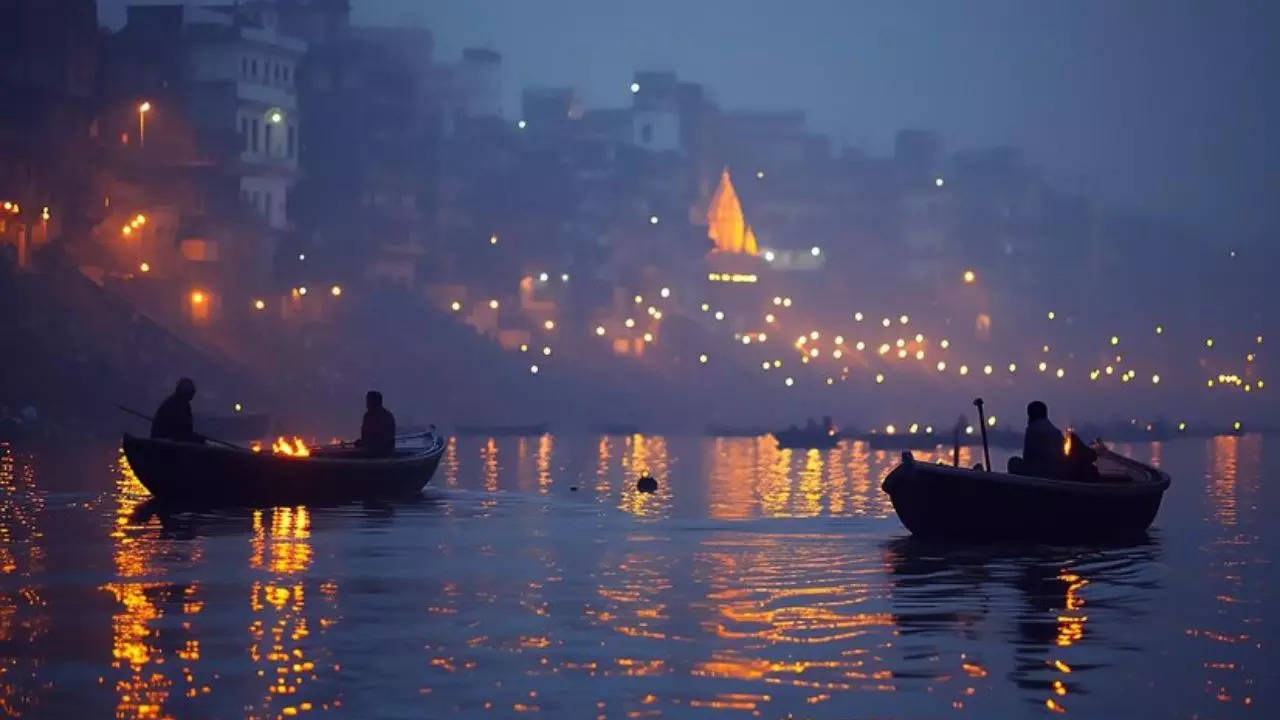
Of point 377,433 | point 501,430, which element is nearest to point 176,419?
point 377,433

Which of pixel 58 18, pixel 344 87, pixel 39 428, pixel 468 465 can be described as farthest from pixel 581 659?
pixel 344 87

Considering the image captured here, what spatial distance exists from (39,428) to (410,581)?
1791 inches

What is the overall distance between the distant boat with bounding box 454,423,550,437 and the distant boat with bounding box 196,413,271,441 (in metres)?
18.5

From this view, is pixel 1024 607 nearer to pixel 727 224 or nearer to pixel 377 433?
pixel 377 433

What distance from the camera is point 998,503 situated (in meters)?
27.5

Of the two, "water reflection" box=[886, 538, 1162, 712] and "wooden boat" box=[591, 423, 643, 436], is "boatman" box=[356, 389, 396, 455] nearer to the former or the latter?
"water reflection" box=[886, 538, 1162, 712]

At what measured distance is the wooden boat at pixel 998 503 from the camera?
27.5 metres

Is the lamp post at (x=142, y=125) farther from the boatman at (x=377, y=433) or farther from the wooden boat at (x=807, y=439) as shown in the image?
the boatman at (x=377, y=433)

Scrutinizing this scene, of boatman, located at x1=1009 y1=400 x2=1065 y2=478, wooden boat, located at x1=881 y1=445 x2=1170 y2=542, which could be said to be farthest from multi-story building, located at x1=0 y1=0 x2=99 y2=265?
boatman, located at x1=1009 y1=400 x2=1065 y2=478

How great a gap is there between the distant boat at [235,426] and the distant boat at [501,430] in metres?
18.5

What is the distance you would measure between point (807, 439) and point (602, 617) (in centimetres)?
6552

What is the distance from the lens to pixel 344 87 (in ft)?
368

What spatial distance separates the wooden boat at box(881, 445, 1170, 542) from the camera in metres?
27.5

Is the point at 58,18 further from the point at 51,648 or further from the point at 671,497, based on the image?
the point at 51,648
